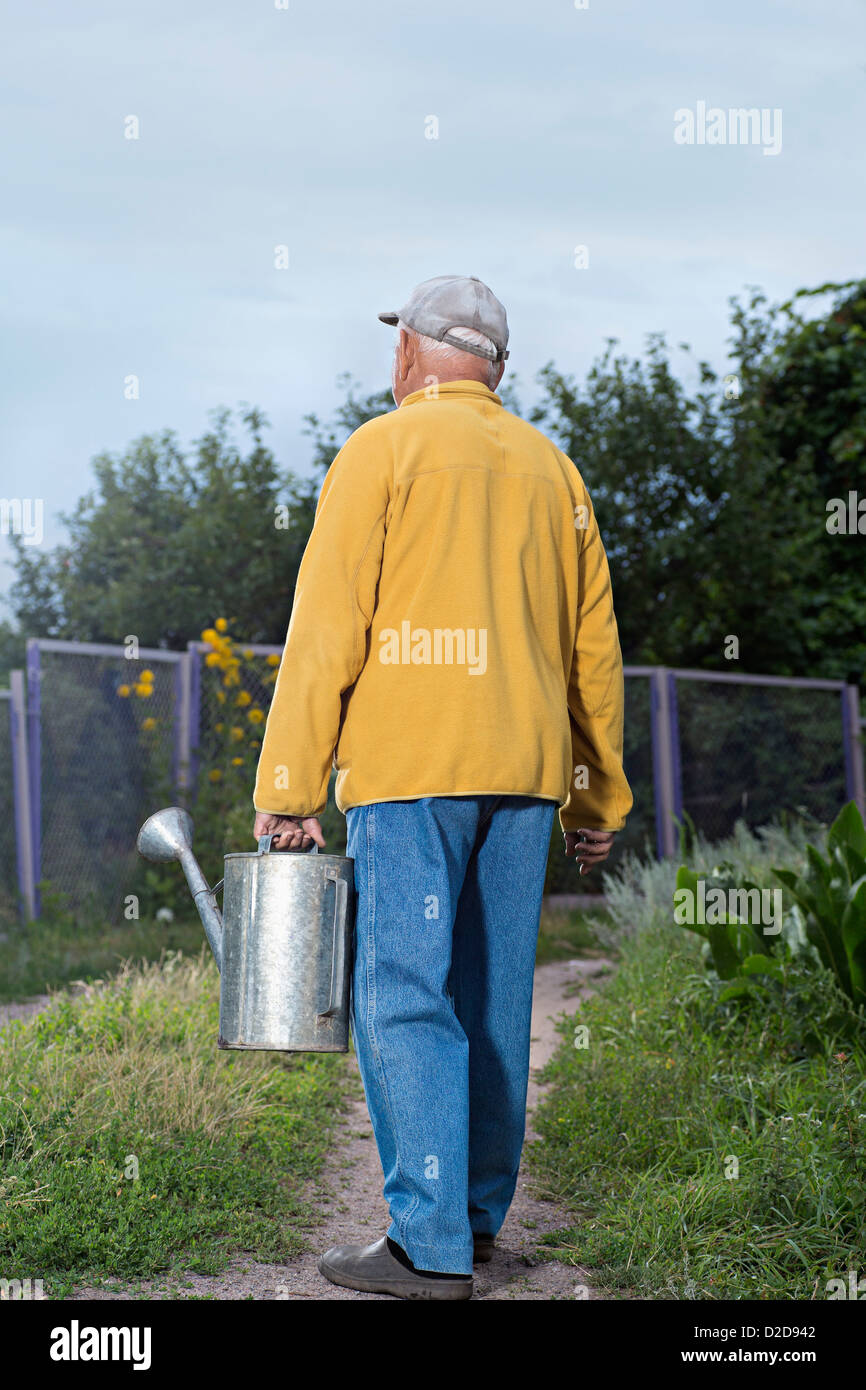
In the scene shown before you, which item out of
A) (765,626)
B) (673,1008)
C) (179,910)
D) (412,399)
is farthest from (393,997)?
(765,626)

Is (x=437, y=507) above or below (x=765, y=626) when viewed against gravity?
below

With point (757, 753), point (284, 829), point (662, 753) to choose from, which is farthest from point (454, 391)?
point (757, 753)

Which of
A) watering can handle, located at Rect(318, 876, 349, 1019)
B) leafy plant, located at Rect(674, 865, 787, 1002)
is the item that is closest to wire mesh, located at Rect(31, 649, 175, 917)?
leafy plant, located at Rect(674, 865, 787, 1002)

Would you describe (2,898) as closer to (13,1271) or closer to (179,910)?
(179,910)

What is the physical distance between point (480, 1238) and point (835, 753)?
26.4ft

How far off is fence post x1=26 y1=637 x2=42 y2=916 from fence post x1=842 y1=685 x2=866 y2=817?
608cm

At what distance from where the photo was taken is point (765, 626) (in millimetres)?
9906

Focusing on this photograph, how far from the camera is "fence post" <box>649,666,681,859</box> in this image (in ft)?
28.7

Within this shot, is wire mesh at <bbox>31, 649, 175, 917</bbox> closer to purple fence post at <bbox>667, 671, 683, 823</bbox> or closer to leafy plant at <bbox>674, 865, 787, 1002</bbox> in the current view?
purple fence post at <bbox>667, 671, 683, 823</bbox>

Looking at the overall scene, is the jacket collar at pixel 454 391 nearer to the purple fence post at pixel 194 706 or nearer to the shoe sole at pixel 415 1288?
the shoe sole at pixel 415 1288

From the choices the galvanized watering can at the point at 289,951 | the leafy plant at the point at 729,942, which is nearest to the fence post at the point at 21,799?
the leafy plant at the point at 729,942

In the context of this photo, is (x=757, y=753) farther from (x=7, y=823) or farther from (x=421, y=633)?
(x=421, y=633)

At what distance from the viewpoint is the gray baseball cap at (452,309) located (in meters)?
2.62

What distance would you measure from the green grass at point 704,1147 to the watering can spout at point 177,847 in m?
1.05
